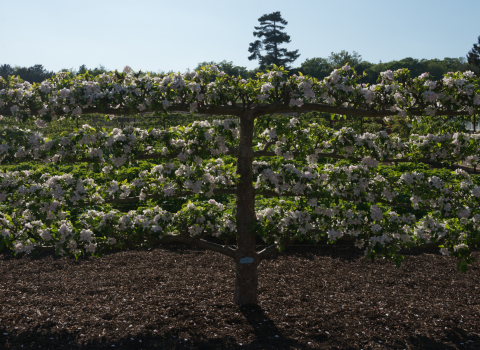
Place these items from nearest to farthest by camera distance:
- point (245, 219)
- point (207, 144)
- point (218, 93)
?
point (207, 144), point (218, 93), point (245, 219)

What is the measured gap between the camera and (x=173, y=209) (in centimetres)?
1058

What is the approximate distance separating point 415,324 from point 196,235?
337 cm

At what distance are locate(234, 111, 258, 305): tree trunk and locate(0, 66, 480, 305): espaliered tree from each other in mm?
16

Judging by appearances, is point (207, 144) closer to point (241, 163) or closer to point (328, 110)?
point (241, 163)

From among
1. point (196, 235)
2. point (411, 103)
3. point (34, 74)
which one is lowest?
point (196, 235)

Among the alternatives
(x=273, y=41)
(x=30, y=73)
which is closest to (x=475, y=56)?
(x=273, y=41)

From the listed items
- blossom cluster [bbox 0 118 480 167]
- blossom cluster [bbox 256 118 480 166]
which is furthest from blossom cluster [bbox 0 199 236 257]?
blossom cluster [bbox 256 118 480 166]

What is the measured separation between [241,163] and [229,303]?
2198 mm

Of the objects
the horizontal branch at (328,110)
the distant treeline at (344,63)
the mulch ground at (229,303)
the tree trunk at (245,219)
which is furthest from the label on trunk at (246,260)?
the distant treeline at (344,63)

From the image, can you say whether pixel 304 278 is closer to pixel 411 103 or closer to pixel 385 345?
pixel 385 345

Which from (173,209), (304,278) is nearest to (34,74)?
(173,209)

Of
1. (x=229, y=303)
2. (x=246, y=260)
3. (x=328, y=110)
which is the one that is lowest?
(x=229, y=303)

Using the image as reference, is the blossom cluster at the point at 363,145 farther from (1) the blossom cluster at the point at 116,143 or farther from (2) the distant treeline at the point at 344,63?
(2) the distant treeline at the point at 344,63

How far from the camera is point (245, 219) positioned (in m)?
5.55
